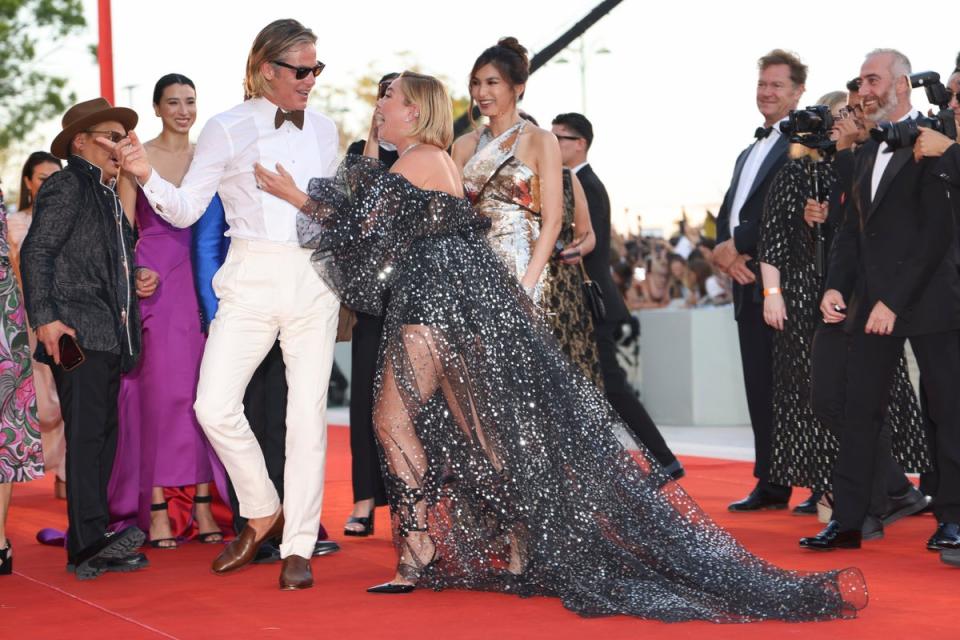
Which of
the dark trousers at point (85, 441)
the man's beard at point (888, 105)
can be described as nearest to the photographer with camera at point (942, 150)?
the man's beard at point (888, 105)

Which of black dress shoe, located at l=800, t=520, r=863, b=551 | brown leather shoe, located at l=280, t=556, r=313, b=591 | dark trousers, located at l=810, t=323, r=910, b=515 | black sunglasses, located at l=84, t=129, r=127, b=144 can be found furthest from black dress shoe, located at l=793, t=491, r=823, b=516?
black sunglasses, located at l=84, t=129, r=127, b=144

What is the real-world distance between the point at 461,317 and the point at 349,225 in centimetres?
46

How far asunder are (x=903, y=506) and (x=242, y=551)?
9.24 ft

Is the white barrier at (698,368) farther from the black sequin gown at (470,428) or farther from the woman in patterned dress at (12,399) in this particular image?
the woman in patterned dress at (12,399)

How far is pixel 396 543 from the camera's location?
4605 mm

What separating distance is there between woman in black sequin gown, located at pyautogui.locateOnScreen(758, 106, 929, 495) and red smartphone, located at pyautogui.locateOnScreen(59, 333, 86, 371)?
2.93m

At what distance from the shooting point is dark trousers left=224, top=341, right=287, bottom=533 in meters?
5.59

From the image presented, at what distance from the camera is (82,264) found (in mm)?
5172

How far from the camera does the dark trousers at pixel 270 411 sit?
559 cm

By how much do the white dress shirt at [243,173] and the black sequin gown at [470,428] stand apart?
21 centimetres

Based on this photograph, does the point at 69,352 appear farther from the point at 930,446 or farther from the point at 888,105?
the point at 930,446

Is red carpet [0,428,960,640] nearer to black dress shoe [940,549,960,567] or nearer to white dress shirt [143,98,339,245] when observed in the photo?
black dress shoe [940,549,960,567]

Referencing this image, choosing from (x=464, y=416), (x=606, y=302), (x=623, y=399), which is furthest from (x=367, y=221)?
(x=623, y=399)

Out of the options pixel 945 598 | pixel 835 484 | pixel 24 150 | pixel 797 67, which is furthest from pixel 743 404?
pixel 24 150
